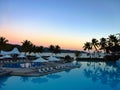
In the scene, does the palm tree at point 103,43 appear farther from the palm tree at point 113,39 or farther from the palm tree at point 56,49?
the palm tree at point 56,49

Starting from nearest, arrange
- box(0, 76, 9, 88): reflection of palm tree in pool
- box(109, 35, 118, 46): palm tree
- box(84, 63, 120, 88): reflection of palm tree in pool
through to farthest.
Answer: box(0, 76, 9, 88): reflection of palm tree in pool
box(84, 63, 120, 88): reflection of palm tree in pool
box(109, 35, 118, 46): palm tree

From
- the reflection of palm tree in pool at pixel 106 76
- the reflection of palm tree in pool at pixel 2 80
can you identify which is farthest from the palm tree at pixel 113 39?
the reflection of palm tree in pool at pixel 2 80

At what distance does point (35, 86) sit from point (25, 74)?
5865mm

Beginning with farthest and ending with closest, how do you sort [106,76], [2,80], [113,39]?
[113,39]
[106,76]
[2,80]

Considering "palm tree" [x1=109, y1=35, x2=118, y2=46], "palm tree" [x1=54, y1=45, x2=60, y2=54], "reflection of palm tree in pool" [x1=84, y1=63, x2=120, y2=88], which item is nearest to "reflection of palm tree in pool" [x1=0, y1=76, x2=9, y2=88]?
"reflection of palm tree in pool" [x1=84, y1=63, x2=120, y2=88]

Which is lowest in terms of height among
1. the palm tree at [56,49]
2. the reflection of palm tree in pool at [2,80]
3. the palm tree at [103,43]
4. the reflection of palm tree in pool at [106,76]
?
the reflection of palm tree in pool at [106,76]

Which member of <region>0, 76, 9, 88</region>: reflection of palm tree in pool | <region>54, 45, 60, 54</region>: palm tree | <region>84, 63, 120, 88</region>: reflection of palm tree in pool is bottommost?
<region>84, 63, 120, 88</region>: reflection of palm tree in pool

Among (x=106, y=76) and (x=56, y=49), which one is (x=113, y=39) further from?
(x=106, y=76)

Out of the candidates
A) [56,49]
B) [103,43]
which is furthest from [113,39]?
[56,49]

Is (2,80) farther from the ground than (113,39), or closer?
closer

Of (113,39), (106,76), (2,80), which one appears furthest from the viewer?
(113,39)

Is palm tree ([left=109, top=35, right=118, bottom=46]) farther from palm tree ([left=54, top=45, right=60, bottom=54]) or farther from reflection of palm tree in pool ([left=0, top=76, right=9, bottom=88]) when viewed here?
reflection of palm tree in pool ([left=0, top=76, right=9, bottom=88])

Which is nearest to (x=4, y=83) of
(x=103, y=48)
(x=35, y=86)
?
(x=35, y=86)

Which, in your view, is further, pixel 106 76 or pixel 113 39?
pixel 113 39
